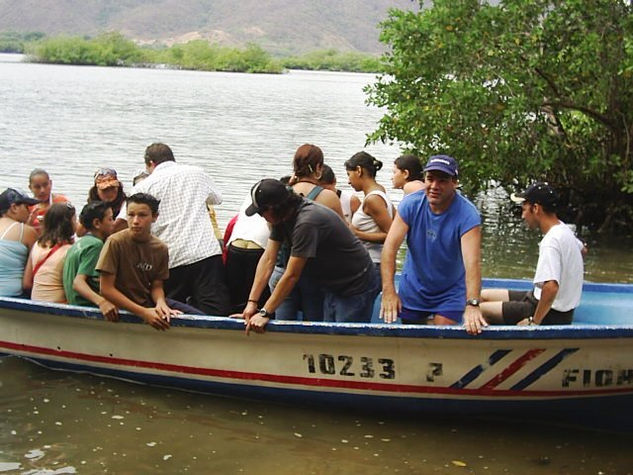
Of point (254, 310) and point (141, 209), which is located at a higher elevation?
point (141, 209)

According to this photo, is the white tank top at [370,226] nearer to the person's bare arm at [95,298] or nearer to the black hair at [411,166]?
the black hair at [411,166]

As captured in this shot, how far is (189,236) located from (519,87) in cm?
781

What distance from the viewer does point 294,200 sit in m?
6.67

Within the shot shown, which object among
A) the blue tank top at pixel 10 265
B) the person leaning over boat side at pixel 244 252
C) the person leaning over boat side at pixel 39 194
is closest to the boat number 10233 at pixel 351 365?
the person leaning over boat side at pixel 244 252

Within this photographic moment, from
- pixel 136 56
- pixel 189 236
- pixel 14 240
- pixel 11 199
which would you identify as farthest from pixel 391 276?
pixel 136 56

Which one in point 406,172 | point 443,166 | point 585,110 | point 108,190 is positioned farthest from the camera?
point 585,110

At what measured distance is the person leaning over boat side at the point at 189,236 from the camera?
7762mm

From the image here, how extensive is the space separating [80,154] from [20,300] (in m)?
19.3

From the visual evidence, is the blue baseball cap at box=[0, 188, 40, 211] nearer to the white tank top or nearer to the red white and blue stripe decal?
the white tank top

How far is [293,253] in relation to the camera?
674 cm

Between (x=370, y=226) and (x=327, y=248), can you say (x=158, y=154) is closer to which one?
(x=370, y=226)

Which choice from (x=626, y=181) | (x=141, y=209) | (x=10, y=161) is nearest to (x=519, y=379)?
(x=141, y=209)

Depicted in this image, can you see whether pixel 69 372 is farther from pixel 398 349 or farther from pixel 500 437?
pixel 500 437

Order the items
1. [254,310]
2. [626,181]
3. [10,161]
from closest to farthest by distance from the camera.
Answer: [254,310]
[626,181]
[10,161]
